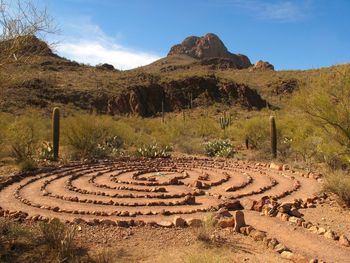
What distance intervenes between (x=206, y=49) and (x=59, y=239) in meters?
117

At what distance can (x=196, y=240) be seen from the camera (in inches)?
341

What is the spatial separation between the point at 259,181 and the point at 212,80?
50.6 metres

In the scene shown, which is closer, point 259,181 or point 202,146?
point 259,181

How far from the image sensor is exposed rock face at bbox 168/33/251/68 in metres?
121

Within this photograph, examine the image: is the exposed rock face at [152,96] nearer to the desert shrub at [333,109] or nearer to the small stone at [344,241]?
the desert shrub at [333,109]

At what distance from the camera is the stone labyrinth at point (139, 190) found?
10875mm

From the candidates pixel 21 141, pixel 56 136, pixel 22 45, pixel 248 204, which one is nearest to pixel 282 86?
pixel 56 136

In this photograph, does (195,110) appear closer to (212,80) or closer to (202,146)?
(212,80)

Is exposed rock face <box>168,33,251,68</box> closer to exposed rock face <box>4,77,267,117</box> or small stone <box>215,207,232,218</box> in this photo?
exposed rock face <box>4,77,267,117</box>

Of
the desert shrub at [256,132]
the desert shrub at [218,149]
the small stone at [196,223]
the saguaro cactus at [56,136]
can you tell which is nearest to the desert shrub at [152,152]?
the desert shrub at [218,149]

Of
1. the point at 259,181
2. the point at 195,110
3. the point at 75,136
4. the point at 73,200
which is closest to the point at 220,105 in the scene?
the point at 195,110

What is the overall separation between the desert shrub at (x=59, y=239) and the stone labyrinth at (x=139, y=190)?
1.68m

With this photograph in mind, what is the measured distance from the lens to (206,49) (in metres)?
122

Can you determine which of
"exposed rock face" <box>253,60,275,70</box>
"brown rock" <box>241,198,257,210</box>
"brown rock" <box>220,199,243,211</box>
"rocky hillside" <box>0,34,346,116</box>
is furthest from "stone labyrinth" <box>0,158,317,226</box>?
"exposed rock face" <box>253,60,275,70</box>
